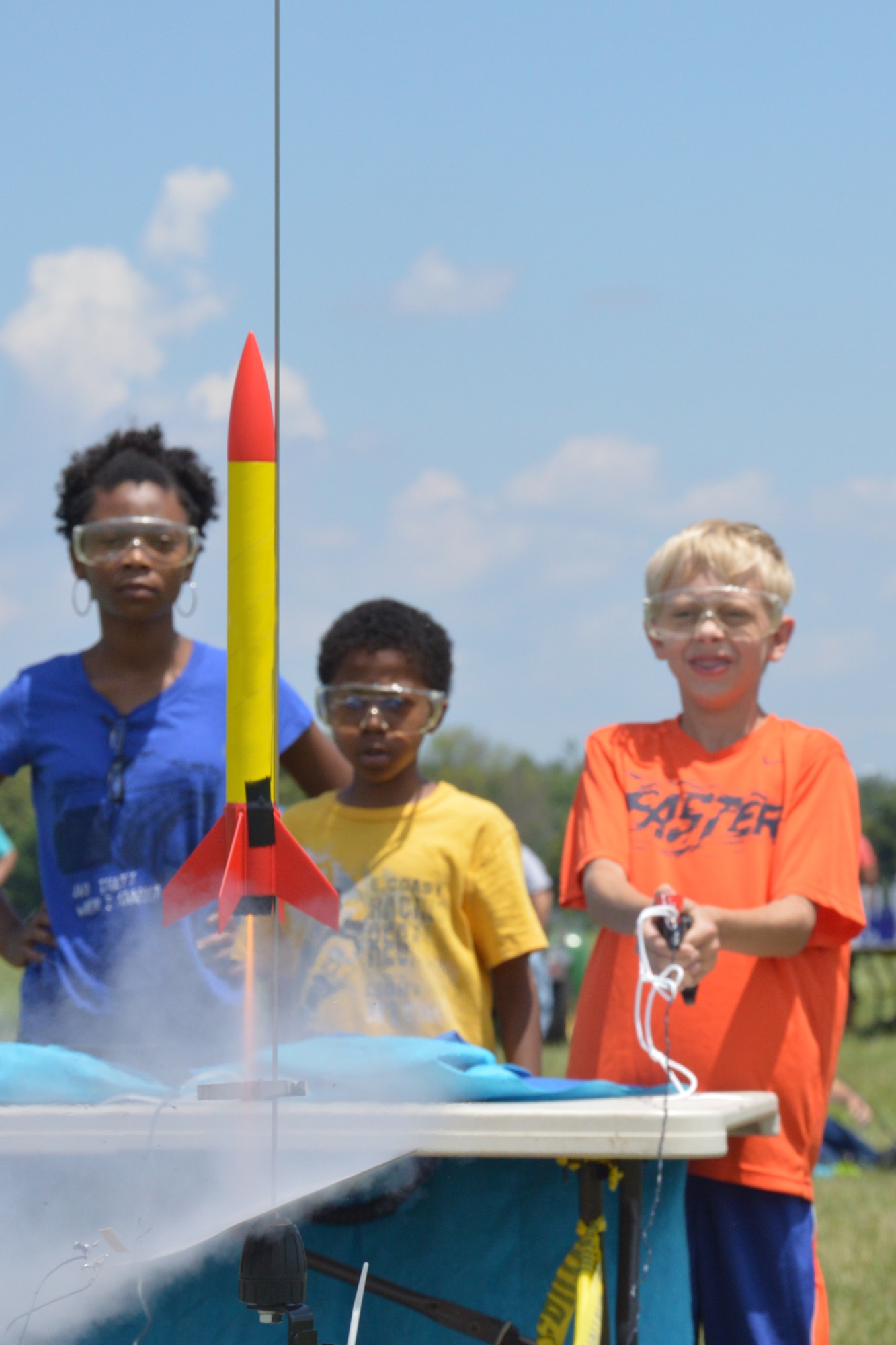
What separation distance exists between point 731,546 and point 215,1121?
71.1 inches

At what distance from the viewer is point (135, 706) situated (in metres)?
3.49

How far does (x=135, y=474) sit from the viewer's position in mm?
3732

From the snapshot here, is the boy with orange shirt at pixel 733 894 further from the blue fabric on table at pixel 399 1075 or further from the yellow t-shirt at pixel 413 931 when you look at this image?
the blue fabric on table at pixel 399 1075

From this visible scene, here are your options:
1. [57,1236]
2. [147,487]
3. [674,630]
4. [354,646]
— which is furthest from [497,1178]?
[147,487]

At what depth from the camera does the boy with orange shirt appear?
9.55 feet

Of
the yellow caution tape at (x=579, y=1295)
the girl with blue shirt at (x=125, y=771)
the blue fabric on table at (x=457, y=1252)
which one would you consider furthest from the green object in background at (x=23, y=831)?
the yellow caution tape at (x=579, y=1295)

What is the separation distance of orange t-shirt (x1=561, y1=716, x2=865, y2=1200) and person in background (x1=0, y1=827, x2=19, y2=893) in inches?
57.5

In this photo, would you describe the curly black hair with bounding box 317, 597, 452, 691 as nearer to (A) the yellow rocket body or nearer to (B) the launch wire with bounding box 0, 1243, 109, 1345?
(A) the yellow rocket body

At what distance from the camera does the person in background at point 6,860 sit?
384 centimetres

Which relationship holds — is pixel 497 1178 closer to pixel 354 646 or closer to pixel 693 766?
pixel 693 766

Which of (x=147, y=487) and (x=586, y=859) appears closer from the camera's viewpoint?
(x=586, y=859)

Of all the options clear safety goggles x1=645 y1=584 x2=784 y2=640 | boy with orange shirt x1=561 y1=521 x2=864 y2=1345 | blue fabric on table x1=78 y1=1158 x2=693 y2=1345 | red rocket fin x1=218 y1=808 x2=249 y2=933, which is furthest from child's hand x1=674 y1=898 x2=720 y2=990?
red rocket fin x1=218 y1=808 x2=249 y2=933

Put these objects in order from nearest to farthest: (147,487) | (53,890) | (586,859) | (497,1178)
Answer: (497,1178), (586,859), (53,890), (147,487)

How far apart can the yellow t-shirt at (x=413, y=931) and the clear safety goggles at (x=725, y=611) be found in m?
0.61
